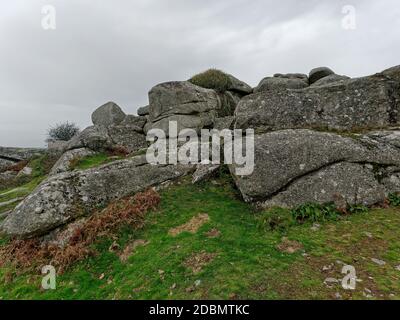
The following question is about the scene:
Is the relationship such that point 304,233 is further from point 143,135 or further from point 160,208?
point 143,135

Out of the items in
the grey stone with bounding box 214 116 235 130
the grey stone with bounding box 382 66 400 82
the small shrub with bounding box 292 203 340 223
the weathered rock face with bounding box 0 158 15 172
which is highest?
the grey stone with bounding box 382 66 400 82

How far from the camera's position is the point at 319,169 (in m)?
12.2

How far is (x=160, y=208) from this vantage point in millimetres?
13094

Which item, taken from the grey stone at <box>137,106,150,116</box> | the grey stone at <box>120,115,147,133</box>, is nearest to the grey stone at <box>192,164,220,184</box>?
the grey stone at <box>120,115,147,133</box>

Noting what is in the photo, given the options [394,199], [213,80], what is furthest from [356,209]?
[213,80]

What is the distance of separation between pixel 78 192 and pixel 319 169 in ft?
37.2

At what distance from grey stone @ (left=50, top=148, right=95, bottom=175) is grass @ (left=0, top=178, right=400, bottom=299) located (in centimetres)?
1132

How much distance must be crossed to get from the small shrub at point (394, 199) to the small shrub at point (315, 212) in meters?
2.46

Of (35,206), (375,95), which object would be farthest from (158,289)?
(375,95)

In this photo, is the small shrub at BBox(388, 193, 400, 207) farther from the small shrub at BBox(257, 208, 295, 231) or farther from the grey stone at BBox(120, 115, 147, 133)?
the grey stone at BBox(120, 115, 147, 133)

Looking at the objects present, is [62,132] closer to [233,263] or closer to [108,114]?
[108,114]

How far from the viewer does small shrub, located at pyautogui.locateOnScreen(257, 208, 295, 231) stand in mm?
10562

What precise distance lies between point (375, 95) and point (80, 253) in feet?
53.2
